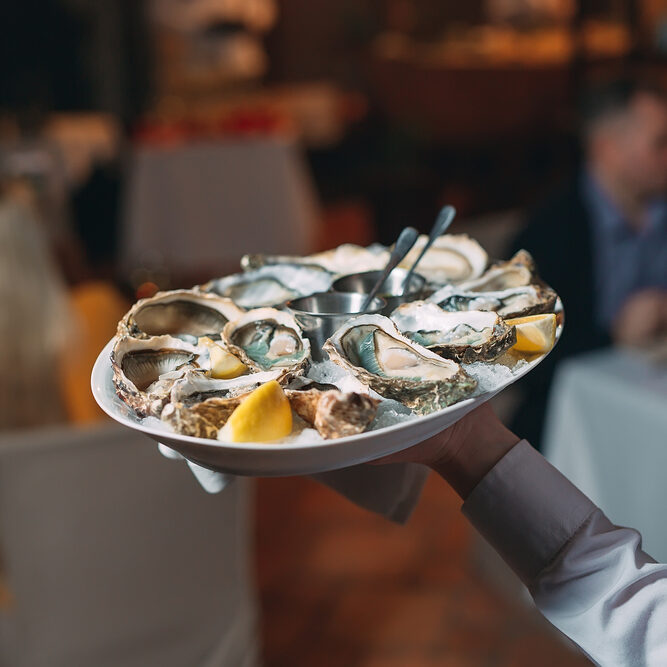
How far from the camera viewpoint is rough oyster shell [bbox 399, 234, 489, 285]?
2.52ft

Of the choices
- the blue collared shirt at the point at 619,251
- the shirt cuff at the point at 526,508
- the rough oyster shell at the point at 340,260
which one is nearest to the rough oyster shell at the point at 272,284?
the rough oyster shell at the point at 340,260

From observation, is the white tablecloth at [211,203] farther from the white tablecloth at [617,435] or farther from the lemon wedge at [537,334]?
the lemon wedge at [537,334]

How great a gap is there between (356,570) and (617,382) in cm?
92

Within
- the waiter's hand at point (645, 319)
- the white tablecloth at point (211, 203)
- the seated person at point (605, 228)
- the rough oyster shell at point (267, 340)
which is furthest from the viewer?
the white tablecloth at point (211, 203)

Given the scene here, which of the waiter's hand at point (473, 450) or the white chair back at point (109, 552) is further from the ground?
the waiter's hand at point (473, 450)

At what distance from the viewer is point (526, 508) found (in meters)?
0.70

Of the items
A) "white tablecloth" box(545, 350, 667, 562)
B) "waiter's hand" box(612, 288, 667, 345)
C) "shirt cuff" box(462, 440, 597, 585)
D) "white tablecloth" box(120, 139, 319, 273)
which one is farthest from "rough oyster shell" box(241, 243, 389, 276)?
"white tablecloth" box(120, 139, 319, 273)

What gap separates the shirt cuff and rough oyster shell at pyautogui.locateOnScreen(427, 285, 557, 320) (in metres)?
0.13

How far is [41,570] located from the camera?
1272 mm

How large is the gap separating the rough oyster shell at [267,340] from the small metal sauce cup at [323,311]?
0.04ft

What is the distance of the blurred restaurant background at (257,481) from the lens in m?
1.29

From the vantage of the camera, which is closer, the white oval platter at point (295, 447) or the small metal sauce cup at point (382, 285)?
the white oval platter at point (295, 447)

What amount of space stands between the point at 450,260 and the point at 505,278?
0.07 metres

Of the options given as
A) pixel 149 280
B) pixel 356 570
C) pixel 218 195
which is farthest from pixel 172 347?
pixel 218 195
